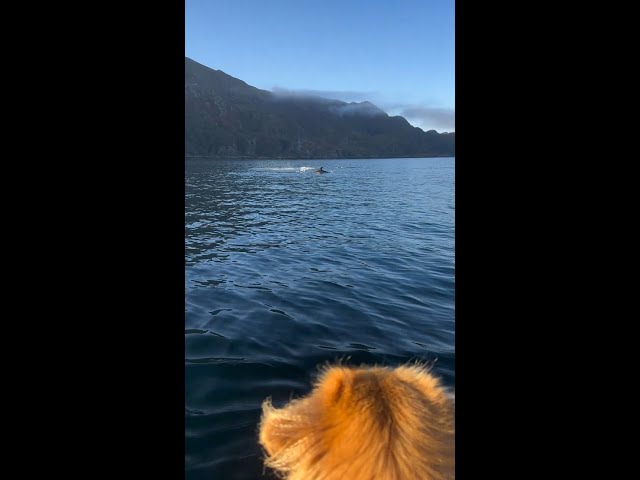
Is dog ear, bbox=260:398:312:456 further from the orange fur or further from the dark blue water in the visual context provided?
the dark blue water

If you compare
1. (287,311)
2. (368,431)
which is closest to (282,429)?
(368,431)

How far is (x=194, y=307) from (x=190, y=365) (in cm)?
260

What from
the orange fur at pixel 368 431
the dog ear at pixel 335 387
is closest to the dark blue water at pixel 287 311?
the orange fur at pixel 368 431

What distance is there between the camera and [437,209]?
23.2 metres

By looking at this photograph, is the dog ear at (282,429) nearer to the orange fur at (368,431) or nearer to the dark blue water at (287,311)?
the orange fur at (368,431)

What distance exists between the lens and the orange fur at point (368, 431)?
215 centimetres

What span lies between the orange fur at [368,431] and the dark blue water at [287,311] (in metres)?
0.49

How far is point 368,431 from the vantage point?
7.47 ft

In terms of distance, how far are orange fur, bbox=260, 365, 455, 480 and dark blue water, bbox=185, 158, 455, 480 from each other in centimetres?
49

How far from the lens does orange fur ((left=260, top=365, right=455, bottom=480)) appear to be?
215 cm

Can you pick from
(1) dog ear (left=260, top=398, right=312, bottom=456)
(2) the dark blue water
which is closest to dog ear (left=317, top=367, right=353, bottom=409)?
(1) dog ear (left=260, top=398, right=312, bottom=456)
